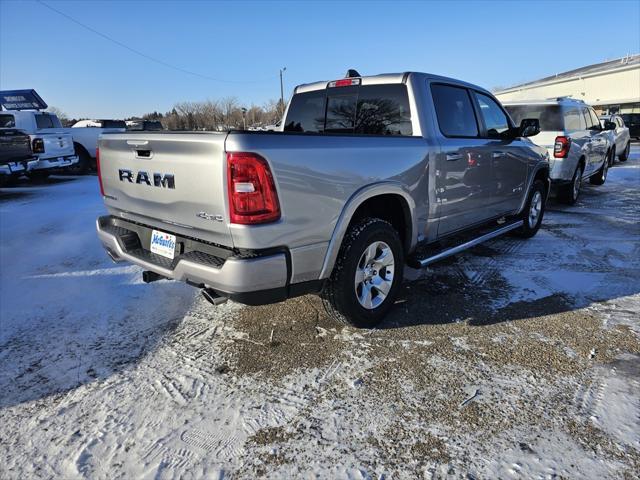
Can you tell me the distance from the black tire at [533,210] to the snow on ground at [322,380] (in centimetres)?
124

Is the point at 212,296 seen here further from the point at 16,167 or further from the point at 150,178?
the point at 16,167

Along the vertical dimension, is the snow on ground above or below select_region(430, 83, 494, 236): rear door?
below

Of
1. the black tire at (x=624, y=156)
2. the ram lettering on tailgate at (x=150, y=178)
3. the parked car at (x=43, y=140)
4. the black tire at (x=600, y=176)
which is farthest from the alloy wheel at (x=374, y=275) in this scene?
the black tire at (x=624, y=156)

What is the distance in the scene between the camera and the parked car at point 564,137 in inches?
293

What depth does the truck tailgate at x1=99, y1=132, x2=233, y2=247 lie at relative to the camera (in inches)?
98.2

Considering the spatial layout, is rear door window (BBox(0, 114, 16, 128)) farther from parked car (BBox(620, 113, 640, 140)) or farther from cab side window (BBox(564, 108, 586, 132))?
parked car (BBox(620, 113, 640, 140))

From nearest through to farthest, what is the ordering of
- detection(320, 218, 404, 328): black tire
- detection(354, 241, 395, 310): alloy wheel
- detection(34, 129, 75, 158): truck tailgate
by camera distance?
detection(320, 218, 404, 328): black tire < detection(354, 241, 395, 310): alloy wheel < detection(34, 129, 75, 158): truck tailgate

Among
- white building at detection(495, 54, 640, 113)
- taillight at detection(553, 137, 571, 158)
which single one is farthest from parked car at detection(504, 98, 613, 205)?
white building at detection(495, 54, 640, 113)

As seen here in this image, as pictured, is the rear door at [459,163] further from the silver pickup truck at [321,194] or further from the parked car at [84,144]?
the parked car at [84,144]

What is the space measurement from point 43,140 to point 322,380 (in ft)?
39.3

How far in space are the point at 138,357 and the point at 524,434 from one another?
8.08 feet

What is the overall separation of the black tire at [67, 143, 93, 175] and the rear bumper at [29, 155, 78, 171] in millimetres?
2257

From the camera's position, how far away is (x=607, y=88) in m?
38.1

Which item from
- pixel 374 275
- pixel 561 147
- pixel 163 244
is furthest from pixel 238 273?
pixel 561 147
